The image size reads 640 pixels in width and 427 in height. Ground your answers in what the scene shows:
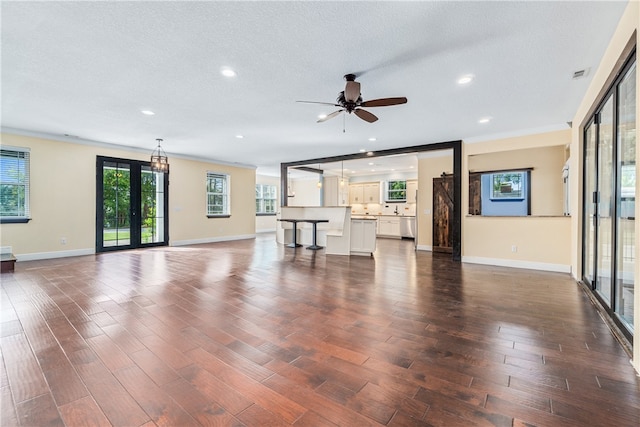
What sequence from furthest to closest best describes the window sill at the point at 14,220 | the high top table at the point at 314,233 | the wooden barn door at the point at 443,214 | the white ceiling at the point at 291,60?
the high top table at the point at 314,233 < the wooden barn door at the point at 443,214 < the window sill at the point at 14,220 < the white ceiling at the point at 291,60

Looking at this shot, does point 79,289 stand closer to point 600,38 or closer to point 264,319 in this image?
point 264,319

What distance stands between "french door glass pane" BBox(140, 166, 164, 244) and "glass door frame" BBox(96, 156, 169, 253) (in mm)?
55

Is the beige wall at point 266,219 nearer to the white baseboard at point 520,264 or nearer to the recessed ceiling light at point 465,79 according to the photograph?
the white baseboard at point 520,264

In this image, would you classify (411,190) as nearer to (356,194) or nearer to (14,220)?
(356,194)

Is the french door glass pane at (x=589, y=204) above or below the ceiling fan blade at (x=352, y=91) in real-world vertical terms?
below

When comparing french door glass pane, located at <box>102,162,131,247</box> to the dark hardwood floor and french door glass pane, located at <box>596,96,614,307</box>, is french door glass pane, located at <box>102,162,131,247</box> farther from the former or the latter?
french door glass pane, located at <box>596,96,614,307</box>

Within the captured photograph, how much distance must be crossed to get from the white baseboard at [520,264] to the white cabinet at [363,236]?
6.33 feet

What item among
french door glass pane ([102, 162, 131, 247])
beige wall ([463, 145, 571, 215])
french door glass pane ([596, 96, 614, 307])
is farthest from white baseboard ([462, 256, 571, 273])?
french door glass pane ([102, 162, 131, 247])

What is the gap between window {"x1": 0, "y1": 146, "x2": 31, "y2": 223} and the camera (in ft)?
17.4

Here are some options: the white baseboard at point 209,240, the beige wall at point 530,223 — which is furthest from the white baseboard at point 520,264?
the white baseboard at point 209,240

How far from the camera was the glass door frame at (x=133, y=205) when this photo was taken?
21.2 feet

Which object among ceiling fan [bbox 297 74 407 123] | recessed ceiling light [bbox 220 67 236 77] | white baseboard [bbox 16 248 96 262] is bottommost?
white baseboard [bbox 16 248 96 262]

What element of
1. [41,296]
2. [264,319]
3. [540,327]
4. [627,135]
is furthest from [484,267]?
[41,296]

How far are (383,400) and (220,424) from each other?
0.86 m
